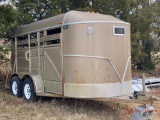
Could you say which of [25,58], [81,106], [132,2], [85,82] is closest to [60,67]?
[85,82]

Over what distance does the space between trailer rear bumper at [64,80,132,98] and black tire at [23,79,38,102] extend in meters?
1.52

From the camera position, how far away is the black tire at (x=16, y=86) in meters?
9.62

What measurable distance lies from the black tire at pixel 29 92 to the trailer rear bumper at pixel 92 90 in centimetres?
152

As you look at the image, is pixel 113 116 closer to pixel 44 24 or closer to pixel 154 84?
pixel 44 24

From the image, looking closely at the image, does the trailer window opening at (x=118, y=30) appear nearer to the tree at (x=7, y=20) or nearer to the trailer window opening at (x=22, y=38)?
the trailer window opening at (x=22, y=38)

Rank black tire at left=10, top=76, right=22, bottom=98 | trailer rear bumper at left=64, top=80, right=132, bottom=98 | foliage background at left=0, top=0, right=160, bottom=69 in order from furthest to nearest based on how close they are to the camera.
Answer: foliage background at left=0, top=0, right=160, bottom=69, black tire at left=10, top=76, right=22, bottom=98, trailer rear bumper at left=64, top=80, right=132, bottom=98

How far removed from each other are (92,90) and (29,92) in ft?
8.51

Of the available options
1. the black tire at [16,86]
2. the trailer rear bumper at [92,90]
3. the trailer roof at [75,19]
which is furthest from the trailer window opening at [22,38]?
the trailer rear bumper at [92,90]

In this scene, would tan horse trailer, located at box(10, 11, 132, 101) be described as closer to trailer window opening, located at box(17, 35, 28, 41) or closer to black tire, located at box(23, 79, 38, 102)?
black tire, located at box(23, 79, 38, 102)

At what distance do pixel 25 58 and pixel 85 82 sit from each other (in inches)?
121

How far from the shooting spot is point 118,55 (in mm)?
7617

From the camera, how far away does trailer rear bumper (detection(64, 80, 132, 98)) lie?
7.34m

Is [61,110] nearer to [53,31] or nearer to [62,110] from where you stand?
[62,110]

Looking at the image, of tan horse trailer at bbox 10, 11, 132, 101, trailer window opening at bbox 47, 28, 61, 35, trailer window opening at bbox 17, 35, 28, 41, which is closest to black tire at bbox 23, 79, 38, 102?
tan horse trailer at bbox 10, 11, 132, 101
